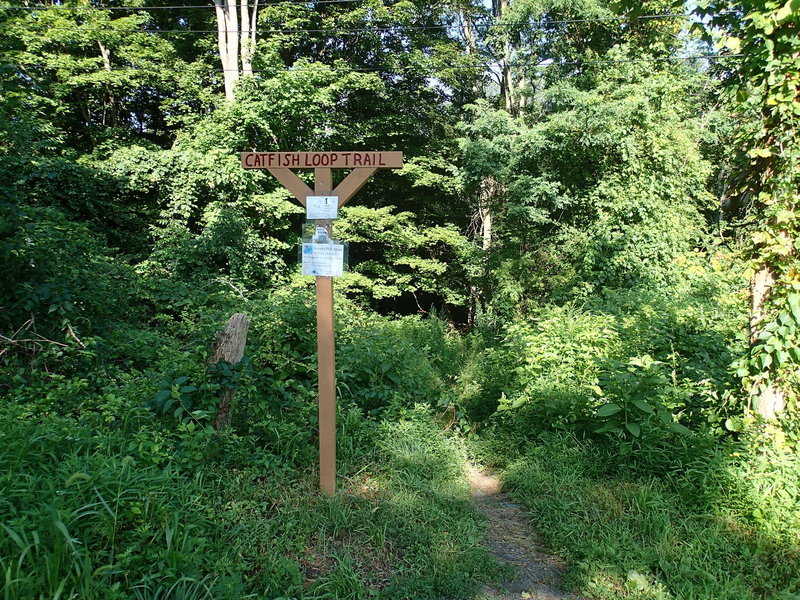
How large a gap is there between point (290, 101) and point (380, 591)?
10581 millimetres

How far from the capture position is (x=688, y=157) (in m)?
9.82

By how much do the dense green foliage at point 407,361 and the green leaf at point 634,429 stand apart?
0.09 meters

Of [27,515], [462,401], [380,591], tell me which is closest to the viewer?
[27,515]

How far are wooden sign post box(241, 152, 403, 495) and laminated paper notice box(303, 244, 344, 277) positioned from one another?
0.31 ft

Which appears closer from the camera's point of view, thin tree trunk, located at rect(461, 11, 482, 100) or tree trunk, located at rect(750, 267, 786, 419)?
tree trunk, located at rect(750, 267, 786, 419)

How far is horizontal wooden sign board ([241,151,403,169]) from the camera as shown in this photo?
3252mm

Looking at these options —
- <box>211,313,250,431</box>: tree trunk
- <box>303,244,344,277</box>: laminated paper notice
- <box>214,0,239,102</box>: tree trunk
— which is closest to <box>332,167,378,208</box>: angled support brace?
<box>303,244,344,277</box>: laminated paper notice

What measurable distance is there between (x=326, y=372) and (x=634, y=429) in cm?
237

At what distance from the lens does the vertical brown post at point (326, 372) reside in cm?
329

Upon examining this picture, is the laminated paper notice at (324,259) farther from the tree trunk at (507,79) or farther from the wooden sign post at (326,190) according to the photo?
the tree trunk at (507,79)

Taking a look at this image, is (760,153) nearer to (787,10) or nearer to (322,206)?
(787,10)

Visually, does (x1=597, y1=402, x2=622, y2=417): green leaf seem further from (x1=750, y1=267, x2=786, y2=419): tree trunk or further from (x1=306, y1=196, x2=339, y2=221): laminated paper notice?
(x1=306, y1=196, x2=339, y2=221): laminated paper notice

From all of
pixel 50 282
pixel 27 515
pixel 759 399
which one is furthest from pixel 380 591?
pixel 50 282

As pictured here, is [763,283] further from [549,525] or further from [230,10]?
[230,10]
